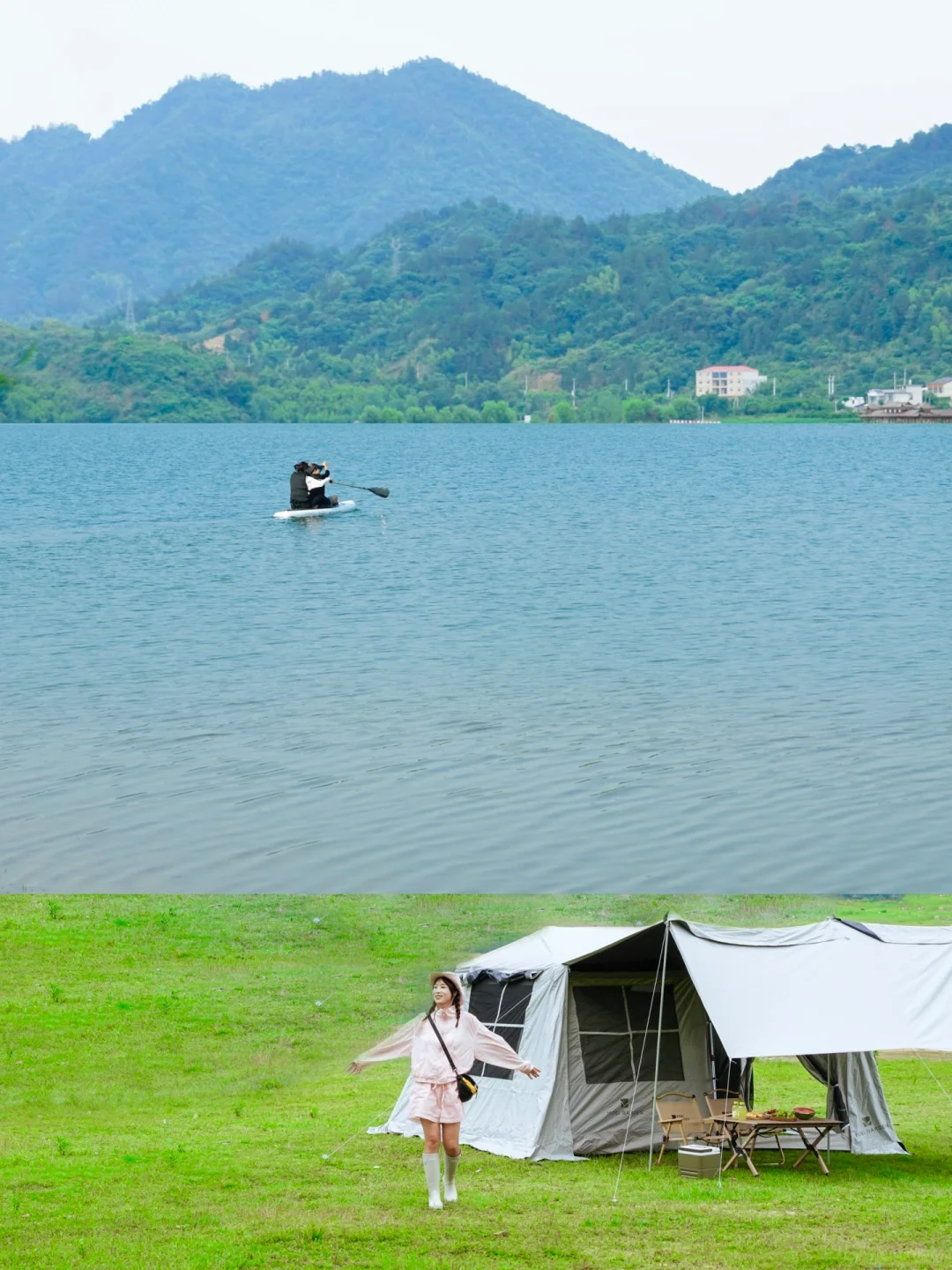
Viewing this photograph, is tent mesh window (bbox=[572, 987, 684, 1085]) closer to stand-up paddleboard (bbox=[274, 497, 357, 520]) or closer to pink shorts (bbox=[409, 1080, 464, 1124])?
pink shorts (bbox=[409, 1080, 464, 1124])

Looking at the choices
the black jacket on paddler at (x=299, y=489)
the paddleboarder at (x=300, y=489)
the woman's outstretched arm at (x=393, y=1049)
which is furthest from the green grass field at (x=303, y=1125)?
the black jacket on paddler at (x=299, y=489)

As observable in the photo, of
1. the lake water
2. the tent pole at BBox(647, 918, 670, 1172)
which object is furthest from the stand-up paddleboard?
the tent pole at BBox(647, 918, 670, 1172)

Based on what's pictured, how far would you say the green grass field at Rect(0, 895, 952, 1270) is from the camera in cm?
964

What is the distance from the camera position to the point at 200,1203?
10.6 metres

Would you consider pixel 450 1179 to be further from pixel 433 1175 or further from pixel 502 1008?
pixel 502 1008

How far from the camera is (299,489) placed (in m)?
70.0

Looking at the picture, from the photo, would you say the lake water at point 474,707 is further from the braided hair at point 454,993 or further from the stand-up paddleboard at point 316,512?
the braided hair at point 454,993

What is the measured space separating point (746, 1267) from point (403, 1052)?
3534mm

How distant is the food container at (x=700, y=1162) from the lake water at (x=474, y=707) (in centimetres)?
800

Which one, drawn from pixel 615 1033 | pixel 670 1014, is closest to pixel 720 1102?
pixel 670 1014

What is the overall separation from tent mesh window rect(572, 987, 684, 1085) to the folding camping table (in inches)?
43.6

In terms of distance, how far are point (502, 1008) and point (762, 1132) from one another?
95.4 inches

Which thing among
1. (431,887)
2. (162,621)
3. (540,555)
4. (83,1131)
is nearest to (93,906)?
(431,887)

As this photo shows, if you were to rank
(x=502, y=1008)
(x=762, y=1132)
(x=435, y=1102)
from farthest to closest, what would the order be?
1. (x=502, y=1008)
2. (x=762, y=1132)
3. (x=435, y=1102)
